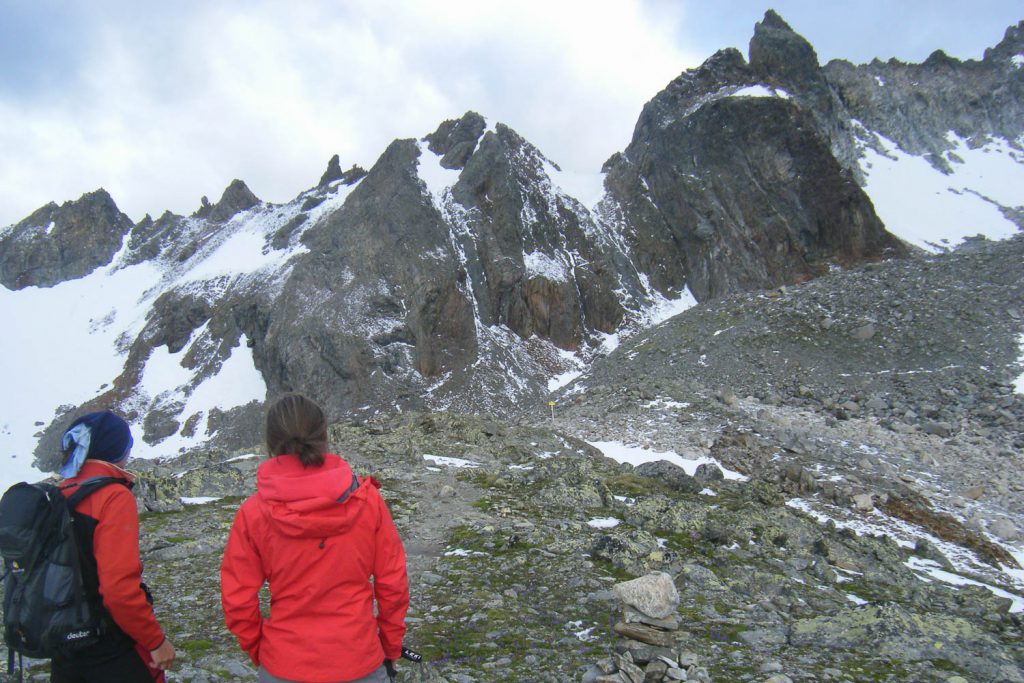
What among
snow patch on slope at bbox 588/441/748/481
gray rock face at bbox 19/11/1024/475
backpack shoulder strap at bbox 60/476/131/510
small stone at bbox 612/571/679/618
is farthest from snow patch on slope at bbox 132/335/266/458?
backpack shoulder strap at bbox 60/476/131/510

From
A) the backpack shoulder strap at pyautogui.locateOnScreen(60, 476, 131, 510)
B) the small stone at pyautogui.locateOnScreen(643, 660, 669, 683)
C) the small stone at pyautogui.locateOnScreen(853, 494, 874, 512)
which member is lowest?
the small stone at pyautogui.locateOnScreen(853, 494, 874, 512)

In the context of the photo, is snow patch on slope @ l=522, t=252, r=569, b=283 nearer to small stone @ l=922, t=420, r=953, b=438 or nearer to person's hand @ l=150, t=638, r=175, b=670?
small stone @ l=922, t=420, r=953, b=438

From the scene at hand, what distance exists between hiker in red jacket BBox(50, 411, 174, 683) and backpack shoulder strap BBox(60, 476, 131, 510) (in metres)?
0.02

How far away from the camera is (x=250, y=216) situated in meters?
86.8

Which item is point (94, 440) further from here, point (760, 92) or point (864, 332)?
point (760, 92)

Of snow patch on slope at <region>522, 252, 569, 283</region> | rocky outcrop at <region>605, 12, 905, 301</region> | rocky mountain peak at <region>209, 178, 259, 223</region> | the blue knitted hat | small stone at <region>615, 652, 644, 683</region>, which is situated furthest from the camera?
rocky mountain peak at <region>209, 178, 259, 223</region>

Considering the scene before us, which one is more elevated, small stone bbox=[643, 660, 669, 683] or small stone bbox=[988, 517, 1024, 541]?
small stone bbox=[643, 660, 669, 683]

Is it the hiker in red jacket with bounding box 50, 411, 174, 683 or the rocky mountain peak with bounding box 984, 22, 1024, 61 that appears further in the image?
the rocky mountain peak with bounding box 984, 22, 1024, 61

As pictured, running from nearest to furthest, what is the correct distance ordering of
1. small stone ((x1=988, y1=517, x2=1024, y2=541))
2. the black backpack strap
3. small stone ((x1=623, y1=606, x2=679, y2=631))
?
the black backpack strap → small stone ((x1=623, y1=606, x2=679, y2=631)) → small stone ((x1=988, y1=517, x2=1024, y2=541))

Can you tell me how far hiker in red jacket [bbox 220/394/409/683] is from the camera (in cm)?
366

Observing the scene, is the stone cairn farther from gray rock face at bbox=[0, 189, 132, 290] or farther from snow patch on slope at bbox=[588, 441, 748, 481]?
gray rock face at bbox=[0, 189, 132, 290]

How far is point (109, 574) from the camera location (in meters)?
4.02

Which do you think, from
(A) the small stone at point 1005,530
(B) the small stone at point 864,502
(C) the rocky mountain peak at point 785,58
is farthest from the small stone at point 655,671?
(C) the rocky mountain peak at point 785,58

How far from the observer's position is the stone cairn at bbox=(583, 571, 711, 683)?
5.66 m
